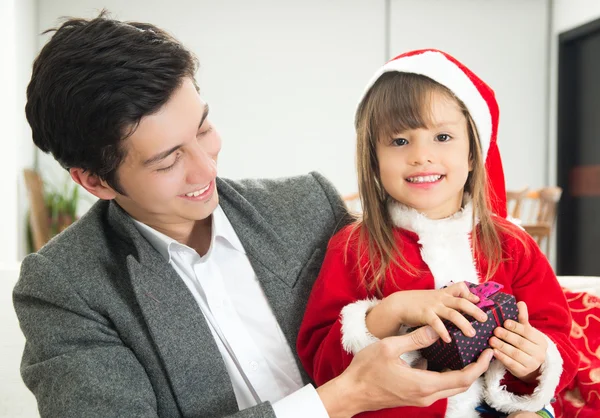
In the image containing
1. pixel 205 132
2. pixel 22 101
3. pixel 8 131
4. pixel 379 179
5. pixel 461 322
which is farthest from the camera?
pixel 22 101

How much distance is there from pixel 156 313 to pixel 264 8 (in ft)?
17.1

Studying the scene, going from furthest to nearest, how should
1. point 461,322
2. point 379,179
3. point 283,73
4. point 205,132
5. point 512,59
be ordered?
point 512,59
point 283,73
point 379,179
point 205,132
point 461,322

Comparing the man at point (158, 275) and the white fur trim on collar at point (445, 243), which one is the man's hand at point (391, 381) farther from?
the white fur trim on collar at point (445, 243)

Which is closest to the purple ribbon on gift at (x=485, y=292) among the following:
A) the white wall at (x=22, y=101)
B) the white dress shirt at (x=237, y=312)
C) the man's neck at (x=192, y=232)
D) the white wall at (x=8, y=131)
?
the white dress shirt at (x=237, y=312)

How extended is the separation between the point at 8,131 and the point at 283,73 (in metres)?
2.77

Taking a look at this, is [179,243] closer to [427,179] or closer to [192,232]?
[192,232]

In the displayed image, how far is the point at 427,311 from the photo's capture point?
113 cm

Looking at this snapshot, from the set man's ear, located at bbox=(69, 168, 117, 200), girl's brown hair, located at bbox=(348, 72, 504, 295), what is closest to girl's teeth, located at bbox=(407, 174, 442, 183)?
girl's brown hair, located at bbox=(348, 72, 504, 295)

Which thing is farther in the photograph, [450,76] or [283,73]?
[283,73]

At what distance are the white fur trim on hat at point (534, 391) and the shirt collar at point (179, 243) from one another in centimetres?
60

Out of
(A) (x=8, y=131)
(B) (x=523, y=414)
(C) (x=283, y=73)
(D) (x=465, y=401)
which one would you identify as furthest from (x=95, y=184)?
(C) (x=283, y=73)

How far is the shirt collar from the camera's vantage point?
1.36 m

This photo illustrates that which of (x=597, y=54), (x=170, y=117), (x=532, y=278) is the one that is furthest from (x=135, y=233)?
(x=597, y=54)

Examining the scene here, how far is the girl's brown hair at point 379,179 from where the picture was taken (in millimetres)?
1324
